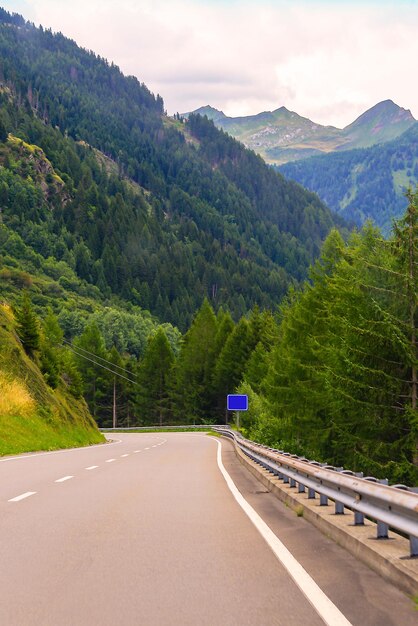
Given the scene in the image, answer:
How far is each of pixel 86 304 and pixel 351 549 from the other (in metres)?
187

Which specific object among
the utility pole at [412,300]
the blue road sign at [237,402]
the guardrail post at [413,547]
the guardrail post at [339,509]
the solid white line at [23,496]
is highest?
the utility pole at [412,300]

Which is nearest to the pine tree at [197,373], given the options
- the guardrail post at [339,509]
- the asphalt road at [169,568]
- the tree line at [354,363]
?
the tree line at [354,363]

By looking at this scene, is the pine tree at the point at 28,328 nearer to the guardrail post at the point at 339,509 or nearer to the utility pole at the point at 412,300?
the utility pole at the point at 412,300

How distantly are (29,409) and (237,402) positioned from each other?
30904mm

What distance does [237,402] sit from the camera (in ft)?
214

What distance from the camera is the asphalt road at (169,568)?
5.67m

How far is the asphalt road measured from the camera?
5.67 metres

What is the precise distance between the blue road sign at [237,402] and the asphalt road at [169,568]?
51022 millimetres

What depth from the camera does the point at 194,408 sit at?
336 ft

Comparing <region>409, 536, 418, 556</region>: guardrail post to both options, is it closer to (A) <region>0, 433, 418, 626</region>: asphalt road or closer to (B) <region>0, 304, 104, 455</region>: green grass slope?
(A) <region>0, 433, 418, 626</region>: asphalt road

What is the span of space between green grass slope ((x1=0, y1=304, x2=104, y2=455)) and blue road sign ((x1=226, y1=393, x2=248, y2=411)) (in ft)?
49.4

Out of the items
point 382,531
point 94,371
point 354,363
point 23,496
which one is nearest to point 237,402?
point 354,363

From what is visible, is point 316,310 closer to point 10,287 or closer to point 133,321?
point 133,321

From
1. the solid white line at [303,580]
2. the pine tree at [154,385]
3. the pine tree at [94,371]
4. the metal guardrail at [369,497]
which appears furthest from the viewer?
the pine tree at [94,371]
